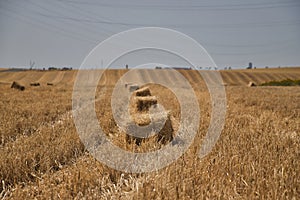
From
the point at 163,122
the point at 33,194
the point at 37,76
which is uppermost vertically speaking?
the point at 37,76

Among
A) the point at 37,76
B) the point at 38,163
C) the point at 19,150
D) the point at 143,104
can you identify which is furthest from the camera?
the point at 37,76

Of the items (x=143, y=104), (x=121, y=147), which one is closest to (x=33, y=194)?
(x=121, y=147)

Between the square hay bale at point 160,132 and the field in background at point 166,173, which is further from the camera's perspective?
the square hay bale at point 160,132

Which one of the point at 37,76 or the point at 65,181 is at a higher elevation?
the point at 37,76

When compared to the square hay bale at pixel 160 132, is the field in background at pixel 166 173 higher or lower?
lower

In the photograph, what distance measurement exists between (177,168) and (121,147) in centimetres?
146

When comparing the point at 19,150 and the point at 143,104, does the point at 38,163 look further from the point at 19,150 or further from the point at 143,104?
the point at 143,104

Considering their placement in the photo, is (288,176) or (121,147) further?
(121,147)

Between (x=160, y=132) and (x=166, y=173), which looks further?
(x=160, y=132)

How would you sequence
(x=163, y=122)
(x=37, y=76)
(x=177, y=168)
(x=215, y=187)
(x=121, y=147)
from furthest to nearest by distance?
(x=37, y=76), (x=163, y=122), (x=121, y=147), (x=177, y=168), (x=215, y=187)

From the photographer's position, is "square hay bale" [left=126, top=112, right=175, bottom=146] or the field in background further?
"square hay bale" [left=126, top=112, right=175, bottom=146]

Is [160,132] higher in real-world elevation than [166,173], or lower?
higher

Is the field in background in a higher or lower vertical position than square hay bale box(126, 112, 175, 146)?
lower

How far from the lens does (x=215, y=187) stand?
7.64 ft
